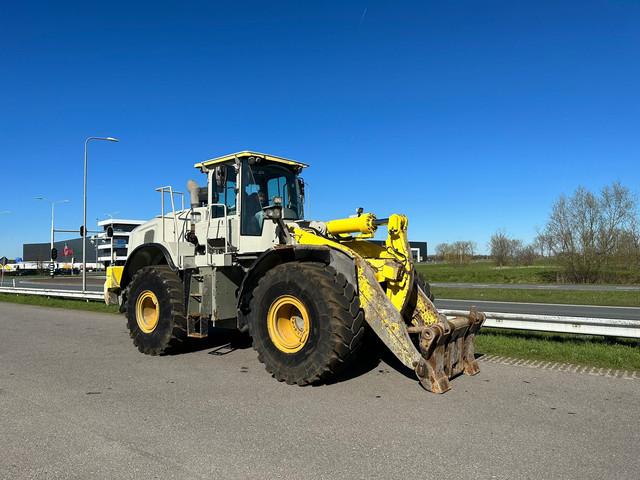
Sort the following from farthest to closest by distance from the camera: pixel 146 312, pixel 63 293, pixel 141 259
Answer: pixel 63 293
pixel 141 259
pixel 146 312

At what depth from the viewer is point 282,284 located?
20.7ft

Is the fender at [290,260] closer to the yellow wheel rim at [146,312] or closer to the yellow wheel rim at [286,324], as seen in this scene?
the yellow wheel rim at [286,324]

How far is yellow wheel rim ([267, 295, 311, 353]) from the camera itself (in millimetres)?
6273

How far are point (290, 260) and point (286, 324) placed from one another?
0.86 m

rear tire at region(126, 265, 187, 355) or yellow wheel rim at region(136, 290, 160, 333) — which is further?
yellow wheel rim at region(136, 290, 160, 333)

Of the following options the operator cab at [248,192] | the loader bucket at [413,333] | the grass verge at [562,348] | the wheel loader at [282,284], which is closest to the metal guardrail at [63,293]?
the wheel loader at [282,284]

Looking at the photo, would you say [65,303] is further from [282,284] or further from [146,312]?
[282,284]

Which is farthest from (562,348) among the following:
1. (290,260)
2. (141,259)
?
(141,259)

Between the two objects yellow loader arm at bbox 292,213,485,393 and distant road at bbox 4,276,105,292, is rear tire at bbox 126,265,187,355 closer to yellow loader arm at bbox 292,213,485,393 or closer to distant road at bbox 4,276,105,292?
yellow loader arm at bbox 292,213,485,393

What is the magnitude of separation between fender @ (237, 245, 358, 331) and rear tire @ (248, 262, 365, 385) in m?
0.16

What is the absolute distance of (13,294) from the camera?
80.7 ft

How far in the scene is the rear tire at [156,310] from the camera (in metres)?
7.82

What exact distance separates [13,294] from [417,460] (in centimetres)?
2607

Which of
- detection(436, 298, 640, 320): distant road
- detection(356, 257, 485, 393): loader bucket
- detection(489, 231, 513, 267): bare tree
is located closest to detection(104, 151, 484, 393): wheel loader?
detection(356, 257, 485, 393): loader bucket
